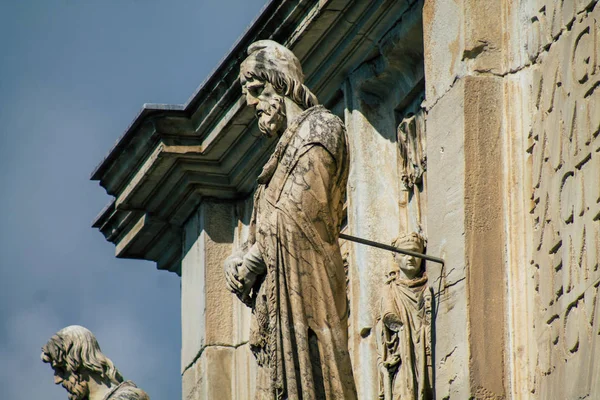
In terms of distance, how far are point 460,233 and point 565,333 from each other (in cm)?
91

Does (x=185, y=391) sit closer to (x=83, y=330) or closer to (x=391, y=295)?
(x=83, y=330)

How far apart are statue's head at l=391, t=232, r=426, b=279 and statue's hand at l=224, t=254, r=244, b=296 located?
114 cm

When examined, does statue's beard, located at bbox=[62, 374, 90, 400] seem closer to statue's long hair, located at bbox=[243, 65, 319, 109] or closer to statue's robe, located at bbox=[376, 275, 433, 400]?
statue's robe, located at bbox=[376, 275, 433, 400]

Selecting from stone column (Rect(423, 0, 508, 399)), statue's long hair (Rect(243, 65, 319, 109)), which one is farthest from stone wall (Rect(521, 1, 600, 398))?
statue's long hair (Rect(243, 65, 319, 109))

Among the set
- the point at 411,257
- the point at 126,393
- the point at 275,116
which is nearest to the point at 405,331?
the point at 411,257

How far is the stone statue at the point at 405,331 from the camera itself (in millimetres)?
14336

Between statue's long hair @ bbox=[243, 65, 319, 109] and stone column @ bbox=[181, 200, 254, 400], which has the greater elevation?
stone column @ bbox=[181, 200, 254, 400]

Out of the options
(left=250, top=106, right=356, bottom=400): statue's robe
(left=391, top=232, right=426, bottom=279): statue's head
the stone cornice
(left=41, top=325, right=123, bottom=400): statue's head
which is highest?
the stone cornice

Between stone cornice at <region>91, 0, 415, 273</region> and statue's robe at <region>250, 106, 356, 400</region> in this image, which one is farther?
stone cornice at <region>91, 0, 415, 273</region>

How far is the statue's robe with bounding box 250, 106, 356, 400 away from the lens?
43.6ft

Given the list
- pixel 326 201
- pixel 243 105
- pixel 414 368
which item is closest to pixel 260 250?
pixel 326 201

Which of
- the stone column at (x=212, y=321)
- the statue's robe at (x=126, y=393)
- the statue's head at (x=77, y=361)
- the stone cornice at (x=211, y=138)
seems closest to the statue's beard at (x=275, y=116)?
the stone cornice at (x=211, y=138)

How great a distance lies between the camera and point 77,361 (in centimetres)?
1716

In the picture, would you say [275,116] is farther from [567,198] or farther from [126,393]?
[126,393]
